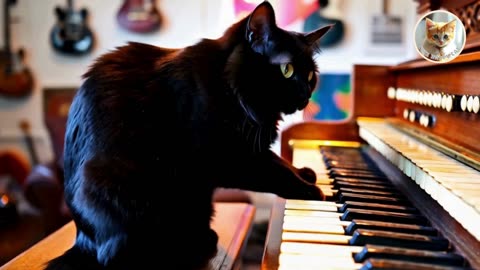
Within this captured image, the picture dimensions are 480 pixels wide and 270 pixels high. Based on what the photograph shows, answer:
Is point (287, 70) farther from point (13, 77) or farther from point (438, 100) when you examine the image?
point (13, 77)

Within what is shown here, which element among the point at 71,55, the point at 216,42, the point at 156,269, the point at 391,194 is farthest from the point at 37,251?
the point at 71,55

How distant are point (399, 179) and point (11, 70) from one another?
9.32 ft

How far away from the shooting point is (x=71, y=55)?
3.02m

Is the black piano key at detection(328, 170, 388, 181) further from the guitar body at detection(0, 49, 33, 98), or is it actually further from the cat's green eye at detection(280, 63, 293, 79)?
the guitar body at detection(0, 49, 33, 98)

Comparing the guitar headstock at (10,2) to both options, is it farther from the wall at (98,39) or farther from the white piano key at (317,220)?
the white piano key at (317,220)

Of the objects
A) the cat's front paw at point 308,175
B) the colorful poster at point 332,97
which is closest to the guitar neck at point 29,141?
the colorful poster at point 332,97

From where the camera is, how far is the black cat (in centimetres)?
79

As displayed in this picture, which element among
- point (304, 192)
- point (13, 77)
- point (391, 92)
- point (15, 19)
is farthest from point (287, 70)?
point (15, 19)

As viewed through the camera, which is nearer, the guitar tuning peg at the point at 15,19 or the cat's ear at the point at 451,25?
the cat's ear at the point at 451,25

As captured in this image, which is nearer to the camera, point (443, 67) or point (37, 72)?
point (443, 67)

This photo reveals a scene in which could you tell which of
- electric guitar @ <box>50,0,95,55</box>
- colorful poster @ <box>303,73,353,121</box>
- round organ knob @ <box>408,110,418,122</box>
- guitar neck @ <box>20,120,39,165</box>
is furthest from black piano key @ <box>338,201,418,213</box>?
guitar neck @ <box>20,120,39,165</box>

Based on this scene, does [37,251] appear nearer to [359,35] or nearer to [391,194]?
[391,194]

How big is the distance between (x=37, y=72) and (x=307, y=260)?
9.70 ft

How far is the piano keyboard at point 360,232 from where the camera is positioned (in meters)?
0.55
